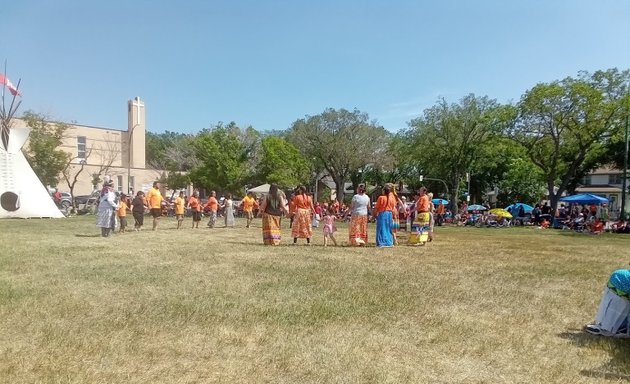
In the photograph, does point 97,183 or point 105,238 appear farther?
point 97,183

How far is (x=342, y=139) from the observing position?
4809cm

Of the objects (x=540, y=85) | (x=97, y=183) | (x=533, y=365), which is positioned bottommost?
(x=533, y=365)

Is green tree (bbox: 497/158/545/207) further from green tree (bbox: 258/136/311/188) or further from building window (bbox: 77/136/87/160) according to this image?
building window (bbox: 77/136/87/160)

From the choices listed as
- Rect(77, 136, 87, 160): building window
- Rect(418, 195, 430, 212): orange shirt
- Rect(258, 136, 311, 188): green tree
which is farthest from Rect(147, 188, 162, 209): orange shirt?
Rect(77, 136, 87, 160): building window

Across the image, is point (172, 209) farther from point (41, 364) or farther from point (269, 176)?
point (41, 364)

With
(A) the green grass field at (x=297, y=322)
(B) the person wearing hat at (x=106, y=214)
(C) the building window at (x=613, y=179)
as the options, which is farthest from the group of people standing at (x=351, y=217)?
(C) the building window at (x=613, y=179)

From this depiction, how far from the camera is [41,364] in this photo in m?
3.94

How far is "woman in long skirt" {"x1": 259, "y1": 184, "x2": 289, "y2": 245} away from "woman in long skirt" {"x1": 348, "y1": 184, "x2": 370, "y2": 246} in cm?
181

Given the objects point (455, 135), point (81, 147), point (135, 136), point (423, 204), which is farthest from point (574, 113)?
point (81, 147)

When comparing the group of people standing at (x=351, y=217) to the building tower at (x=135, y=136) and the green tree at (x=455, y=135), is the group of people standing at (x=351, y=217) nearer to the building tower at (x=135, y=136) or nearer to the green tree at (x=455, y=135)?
the green tree at (x=455, y=135)

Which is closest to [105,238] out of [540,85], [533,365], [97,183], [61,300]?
[61,300]

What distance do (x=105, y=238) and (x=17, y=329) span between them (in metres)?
9.57

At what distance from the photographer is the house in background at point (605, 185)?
6256cm

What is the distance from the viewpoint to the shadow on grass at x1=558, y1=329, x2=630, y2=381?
4008 millimetres
